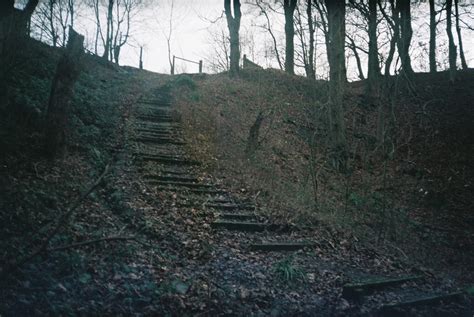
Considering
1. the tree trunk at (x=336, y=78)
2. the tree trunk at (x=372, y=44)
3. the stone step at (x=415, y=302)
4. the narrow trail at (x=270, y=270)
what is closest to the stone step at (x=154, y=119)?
the narrow trail at (x=270, y=270)

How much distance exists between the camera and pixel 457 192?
1152 centimetres

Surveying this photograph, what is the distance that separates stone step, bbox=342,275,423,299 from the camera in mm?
5129

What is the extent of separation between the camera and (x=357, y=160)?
1330 cm

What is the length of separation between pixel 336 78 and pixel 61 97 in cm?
847

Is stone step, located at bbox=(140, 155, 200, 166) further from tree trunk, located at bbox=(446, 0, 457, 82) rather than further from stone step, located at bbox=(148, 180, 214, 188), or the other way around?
tree trunk, located at bbox=(446, 0, 457, 82)

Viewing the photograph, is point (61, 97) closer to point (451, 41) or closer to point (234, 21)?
point (234, 21)

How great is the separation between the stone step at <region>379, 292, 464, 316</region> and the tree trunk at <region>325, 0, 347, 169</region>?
6710 millimetres

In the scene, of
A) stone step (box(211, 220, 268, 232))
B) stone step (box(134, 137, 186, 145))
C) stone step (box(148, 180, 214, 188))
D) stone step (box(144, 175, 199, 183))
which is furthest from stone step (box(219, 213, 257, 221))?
stone step (box(134, 137, 186, 145))

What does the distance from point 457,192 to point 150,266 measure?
10948 mm

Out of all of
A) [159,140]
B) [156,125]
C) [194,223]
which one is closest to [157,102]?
[156,125]

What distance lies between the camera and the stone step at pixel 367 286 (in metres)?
5.13

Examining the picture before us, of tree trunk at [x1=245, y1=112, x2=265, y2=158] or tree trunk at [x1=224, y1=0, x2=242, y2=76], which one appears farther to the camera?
tree trunk at [x1=224, y1=0, x2=242, y2=76]

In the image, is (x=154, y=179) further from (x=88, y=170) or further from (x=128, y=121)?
(x=128, y=121)

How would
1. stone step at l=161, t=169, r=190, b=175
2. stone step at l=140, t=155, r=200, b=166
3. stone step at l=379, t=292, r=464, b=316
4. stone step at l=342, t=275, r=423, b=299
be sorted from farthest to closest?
stone step at l=140, t=155, r=200, b=166 → stone step at l=161, t=169, r=190, b=175 → stone step at l=342, t=275, r=423, b=299 → stone step at l=379, t=292, r=464, b=316
